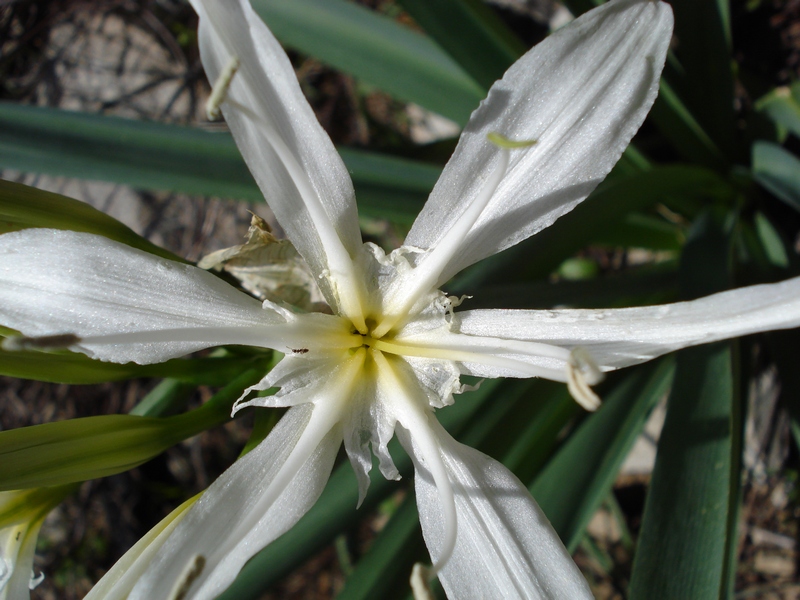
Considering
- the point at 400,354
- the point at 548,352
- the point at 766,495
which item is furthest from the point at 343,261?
the point at 766,495

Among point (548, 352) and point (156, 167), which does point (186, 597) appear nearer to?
point (548, 352)

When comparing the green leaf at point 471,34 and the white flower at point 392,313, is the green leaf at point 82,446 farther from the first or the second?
the green leaf at point 471,34

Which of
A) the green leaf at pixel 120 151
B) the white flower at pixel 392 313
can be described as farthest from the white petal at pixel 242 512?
the green leaf at pixel 120 151

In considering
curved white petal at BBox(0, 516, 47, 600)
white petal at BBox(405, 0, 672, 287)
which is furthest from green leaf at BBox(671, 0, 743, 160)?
curved white petal at BBox(0, 516, 47, 600)

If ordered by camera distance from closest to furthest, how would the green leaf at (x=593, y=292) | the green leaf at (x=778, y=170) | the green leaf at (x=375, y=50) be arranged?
the green leaf at (x=593, y=292)
the green leaf at (x=778, y=170)
the green leaf at (x=375, y=50)

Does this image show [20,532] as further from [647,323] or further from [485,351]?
[647,323]

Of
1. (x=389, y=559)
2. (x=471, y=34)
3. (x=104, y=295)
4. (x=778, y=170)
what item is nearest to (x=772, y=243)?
(x=778, y=170)
